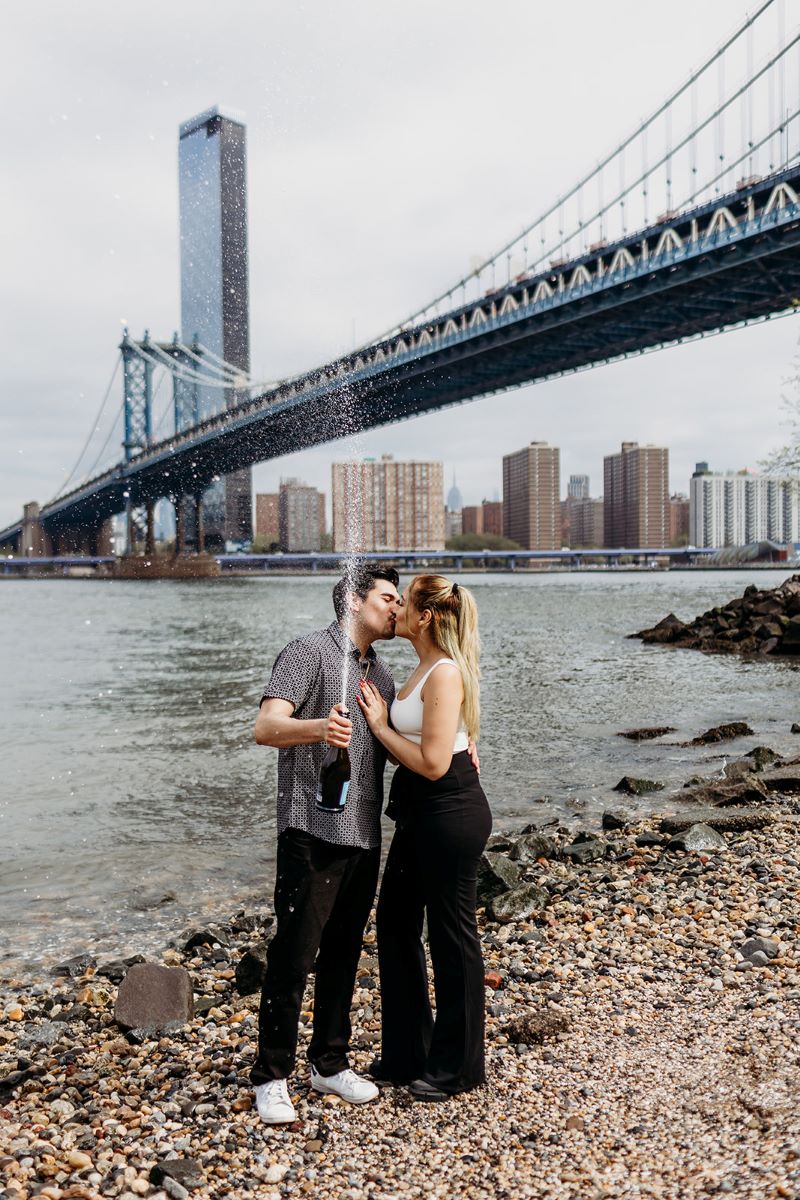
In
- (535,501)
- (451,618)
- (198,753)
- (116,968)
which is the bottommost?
(198,753)

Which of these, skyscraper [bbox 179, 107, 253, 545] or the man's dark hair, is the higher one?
skyscraper [bbox 179, 107, 253, 545]

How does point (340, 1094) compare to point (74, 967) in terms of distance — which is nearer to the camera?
point (340, 1094)

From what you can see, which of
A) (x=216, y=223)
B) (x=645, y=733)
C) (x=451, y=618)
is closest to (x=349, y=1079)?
(x=451, y=618)

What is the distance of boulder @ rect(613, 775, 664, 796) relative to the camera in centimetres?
864

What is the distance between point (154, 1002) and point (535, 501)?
345ft

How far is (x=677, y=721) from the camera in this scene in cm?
1309

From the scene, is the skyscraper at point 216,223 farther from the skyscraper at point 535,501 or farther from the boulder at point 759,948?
the skyscraper at point 535,501

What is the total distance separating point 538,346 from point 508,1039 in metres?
44.0

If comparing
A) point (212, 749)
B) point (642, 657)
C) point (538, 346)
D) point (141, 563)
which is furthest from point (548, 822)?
point (141, 563)

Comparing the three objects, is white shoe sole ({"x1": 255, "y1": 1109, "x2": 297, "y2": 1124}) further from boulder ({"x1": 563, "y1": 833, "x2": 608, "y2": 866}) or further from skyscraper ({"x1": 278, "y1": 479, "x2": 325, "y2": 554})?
skyscraper ({"x1": 278, "y1": 479, "x2": 325, "y2": 554})

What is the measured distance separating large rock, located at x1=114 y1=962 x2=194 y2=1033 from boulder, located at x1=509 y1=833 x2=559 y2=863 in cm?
264

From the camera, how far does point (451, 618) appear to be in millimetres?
2975

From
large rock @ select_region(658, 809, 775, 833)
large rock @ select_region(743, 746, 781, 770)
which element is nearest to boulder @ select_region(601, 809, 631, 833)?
large rock @ select_region(658, 809, 775, 833)

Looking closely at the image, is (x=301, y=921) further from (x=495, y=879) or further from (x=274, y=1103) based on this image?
(x=495, y=879)
